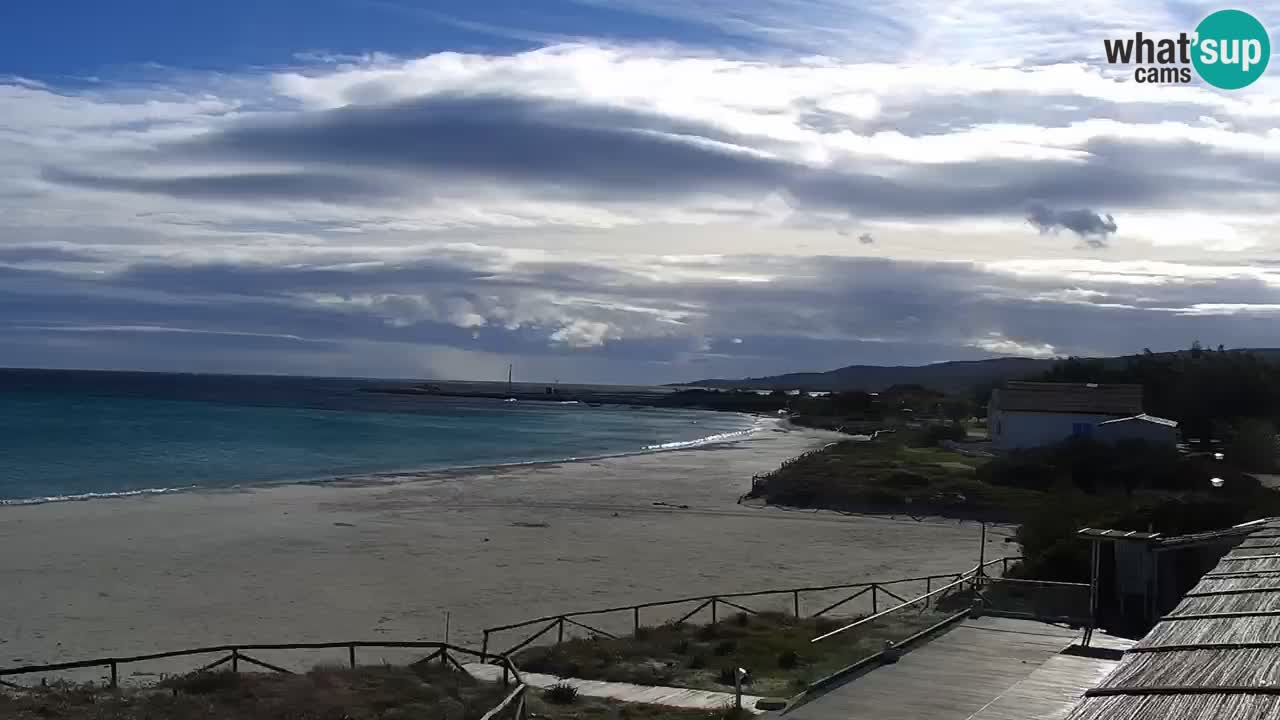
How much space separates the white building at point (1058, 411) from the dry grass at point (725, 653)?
118 ft

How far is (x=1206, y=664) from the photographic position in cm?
710

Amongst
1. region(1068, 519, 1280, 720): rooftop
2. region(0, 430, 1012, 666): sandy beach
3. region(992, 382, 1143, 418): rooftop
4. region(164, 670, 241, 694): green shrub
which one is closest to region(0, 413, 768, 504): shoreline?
region(0, 430, 1012, 666): sandy beach

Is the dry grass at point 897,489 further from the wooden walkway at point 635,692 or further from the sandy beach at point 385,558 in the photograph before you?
the wooden walkway at point 635,692

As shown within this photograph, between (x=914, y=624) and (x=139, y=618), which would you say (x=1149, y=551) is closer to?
(x=914, y=624)

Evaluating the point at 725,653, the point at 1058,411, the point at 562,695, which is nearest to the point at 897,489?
the point at 1058,411

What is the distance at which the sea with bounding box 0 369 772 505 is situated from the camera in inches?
2317

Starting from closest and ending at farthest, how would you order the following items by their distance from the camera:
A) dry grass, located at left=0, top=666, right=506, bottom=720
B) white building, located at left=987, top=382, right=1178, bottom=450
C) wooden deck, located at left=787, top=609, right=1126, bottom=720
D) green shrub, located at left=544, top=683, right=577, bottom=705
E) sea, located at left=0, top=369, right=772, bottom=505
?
wooden deck, located at left=787, top=609, right=1126, bottom=720 → dry grass, located at left=0, top=666, right=506, bottom=720 → green shrub, located at left=544, top=683, right=577, bottom=705 → white building, located at left=987, top=382, right=1178, bottom=450 → sea, located at left=0, top=369, right=772, bottom=505

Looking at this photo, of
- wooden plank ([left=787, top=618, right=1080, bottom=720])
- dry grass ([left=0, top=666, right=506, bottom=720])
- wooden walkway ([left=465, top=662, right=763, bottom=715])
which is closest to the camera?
wooden plank ([left=787, top=618, right=1080, bottom=720])

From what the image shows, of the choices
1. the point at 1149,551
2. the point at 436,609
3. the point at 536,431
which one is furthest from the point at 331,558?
the point at 536,431

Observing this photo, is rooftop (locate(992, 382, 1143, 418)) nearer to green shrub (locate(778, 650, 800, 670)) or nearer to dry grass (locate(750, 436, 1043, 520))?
dry grass (locate(750, 436, 1043, 520))

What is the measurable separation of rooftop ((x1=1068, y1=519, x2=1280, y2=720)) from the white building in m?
45.1

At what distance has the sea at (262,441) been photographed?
193ft

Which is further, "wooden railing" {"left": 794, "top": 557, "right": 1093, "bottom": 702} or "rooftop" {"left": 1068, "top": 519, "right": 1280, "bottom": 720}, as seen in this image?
"wooden railing" {"left": 794, "top": 557, "right": 1093, "bottom": 702}

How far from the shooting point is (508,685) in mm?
16422
